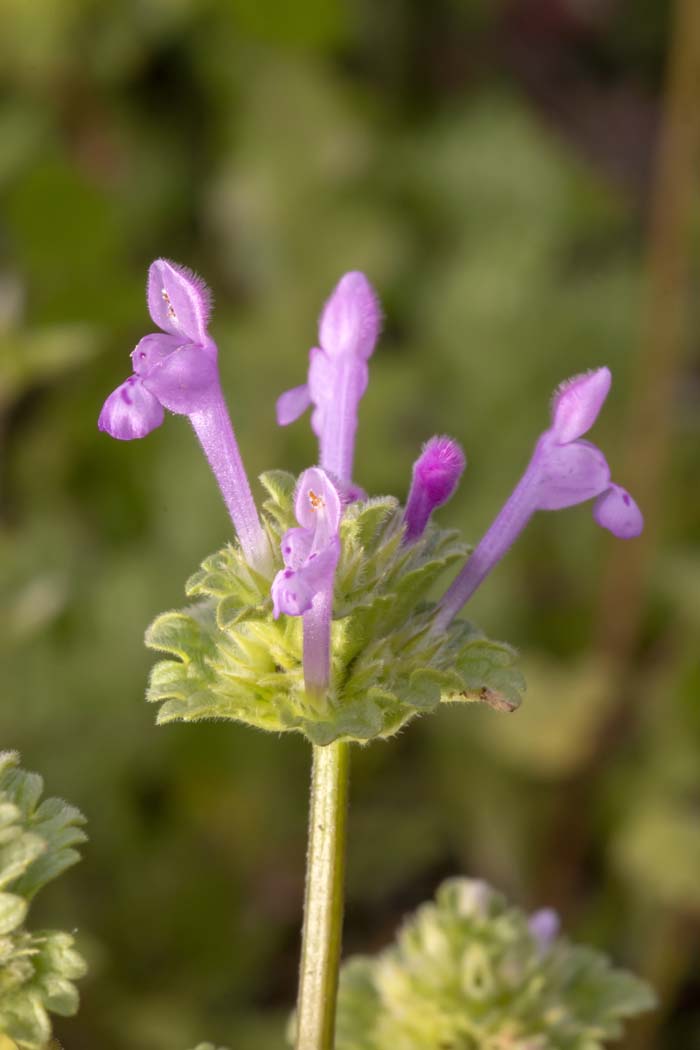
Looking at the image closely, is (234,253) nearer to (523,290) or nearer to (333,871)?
(523,290)

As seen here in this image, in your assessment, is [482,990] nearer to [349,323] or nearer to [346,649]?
[346,649]

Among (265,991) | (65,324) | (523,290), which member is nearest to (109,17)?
(65,324)

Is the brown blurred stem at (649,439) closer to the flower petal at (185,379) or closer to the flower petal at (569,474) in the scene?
the flower petal at (569,474)

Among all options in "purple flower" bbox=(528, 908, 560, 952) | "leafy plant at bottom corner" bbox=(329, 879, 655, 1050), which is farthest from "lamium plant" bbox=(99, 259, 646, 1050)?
"purple flower" bbox=(528, 908, 560, 952)

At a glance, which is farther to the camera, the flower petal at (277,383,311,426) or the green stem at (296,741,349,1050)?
the flower petal at (277,383,311,426)

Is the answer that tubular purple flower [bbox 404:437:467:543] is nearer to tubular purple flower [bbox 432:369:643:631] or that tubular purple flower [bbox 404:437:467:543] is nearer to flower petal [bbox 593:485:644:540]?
tubular purple flower [bbox 432:369:643:631]

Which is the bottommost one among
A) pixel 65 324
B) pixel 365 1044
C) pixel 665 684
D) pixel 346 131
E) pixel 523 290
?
pixel 365 1044

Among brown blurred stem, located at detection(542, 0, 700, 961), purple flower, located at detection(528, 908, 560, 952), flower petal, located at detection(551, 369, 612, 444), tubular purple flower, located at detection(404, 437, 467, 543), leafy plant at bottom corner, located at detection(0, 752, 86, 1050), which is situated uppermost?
brown blurred stem, located at detection(542, 0, 700, 961)
